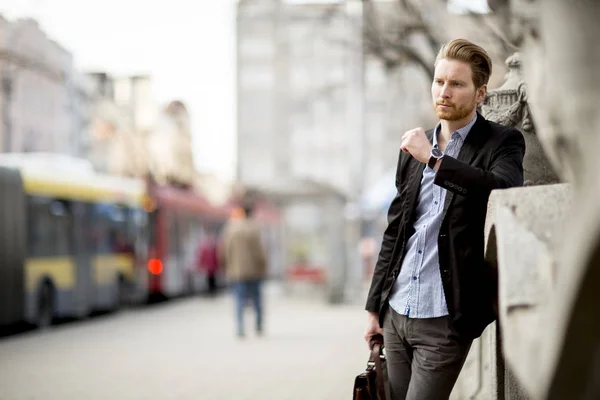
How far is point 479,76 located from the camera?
369 centimetres

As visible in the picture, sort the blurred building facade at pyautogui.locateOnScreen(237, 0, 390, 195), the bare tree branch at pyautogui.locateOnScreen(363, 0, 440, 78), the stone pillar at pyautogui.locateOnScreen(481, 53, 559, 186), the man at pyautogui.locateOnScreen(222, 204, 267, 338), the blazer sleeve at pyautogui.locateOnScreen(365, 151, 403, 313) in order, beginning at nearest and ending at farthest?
the blazer sleeve at pyautogui.locateOnScreen(365, 151, 403, 313) → the stone pillar at pyautogui.locateOnScreen(481, 53, 559, 186) → the man at pyautogui.locateOnScreen(222, 204, 267, 338) → the bare tree branch at pyautogui.locateOnScreen(363, 0, 440, 78) → the blurred building facade at pyautogui.locateOnScreen(237, 0, 390, 195)

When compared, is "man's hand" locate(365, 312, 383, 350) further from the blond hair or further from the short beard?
the blond hair

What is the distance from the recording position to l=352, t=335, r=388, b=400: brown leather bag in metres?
3.98

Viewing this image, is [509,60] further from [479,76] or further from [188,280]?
[188,280]

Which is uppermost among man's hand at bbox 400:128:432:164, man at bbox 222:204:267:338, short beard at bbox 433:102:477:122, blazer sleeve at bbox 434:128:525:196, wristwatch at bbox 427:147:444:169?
short beard at bbox 433:102:477:122

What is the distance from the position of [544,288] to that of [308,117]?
93826 millimetres

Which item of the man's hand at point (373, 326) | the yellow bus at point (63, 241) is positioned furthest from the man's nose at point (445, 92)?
the yellow bus at point (63, 241)

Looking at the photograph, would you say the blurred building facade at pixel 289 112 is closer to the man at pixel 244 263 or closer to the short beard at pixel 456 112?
the man at pixel 244 263

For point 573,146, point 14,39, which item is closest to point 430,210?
point 573,146

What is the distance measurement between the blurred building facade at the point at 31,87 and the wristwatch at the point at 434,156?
17.1m

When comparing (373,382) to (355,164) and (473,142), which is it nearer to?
(473,142)

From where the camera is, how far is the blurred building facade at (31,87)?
841 inches

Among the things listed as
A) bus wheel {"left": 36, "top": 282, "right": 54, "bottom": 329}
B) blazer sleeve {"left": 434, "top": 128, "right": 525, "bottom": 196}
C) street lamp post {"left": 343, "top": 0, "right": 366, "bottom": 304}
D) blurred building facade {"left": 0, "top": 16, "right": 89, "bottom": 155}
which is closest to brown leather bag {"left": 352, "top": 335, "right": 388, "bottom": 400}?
blazer sleeve {"left": 434, "top": 128, "right": 525, "bottom": 196}

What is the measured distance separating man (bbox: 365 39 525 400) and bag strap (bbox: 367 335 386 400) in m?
0.04
